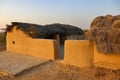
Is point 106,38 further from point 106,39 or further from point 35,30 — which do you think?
point 35,30

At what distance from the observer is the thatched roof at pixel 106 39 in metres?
8.60

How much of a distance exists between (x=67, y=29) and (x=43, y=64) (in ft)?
27.1

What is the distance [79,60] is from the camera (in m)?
Answer: 10.2

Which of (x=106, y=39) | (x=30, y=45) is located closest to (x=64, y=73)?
(x=106, y=39)

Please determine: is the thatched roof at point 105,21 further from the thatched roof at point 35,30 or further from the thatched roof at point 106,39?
the thatched roof at point 35,30

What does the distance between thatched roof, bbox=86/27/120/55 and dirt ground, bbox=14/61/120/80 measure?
39.2 inches

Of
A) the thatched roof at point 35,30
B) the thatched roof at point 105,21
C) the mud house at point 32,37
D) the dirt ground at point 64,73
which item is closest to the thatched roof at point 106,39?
the dirt ground at point 64,73

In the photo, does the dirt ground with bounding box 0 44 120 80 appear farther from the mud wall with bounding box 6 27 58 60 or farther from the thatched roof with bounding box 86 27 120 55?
the thatched roof with bounding box 86 27 120 55

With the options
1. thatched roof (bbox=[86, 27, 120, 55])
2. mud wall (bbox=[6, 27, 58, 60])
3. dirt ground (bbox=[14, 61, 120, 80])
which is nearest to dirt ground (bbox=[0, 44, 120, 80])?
dirt ground (bbox=[14, 61, 120, 80])

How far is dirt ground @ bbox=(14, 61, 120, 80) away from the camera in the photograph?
8836 mm

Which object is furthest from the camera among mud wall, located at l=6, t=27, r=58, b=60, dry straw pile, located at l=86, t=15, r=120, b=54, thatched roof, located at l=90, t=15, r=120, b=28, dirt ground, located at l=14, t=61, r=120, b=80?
mud wall, located at l=6, t=27, r=58, b=60

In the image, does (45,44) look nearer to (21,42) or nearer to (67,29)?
(21,42)

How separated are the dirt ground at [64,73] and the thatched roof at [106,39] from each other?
3.27ft

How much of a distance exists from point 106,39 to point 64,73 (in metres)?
2.74
